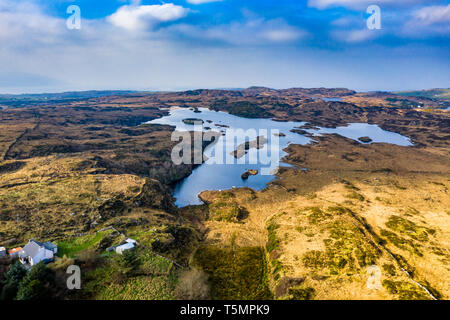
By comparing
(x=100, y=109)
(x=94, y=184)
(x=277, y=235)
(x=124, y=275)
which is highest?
(x=100, y=109)

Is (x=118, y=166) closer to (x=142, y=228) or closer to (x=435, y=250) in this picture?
(x=142, y=228)

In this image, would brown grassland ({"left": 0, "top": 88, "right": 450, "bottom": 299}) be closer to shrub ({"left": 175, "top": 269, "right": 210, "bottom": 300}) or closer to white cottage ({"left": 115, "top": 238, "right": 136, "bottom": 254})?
shrub ({"left": 175, "top": 269, "right": 210, "bottom": 300})

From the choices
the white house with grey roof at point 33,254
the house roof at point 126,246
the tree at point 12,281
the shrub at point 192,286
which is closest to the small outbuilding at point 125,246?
the house roof at point 126,246

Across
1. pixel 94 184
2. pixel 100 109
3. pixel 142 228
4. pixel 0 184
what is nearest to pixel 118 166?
pixel 94 184

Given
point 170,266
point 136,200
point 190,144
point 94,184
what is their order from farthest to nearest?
point 190,144, point 94,184, point 136,200, point 170,266

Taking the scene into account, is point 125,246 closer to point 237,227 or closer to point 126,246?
point 126,246
